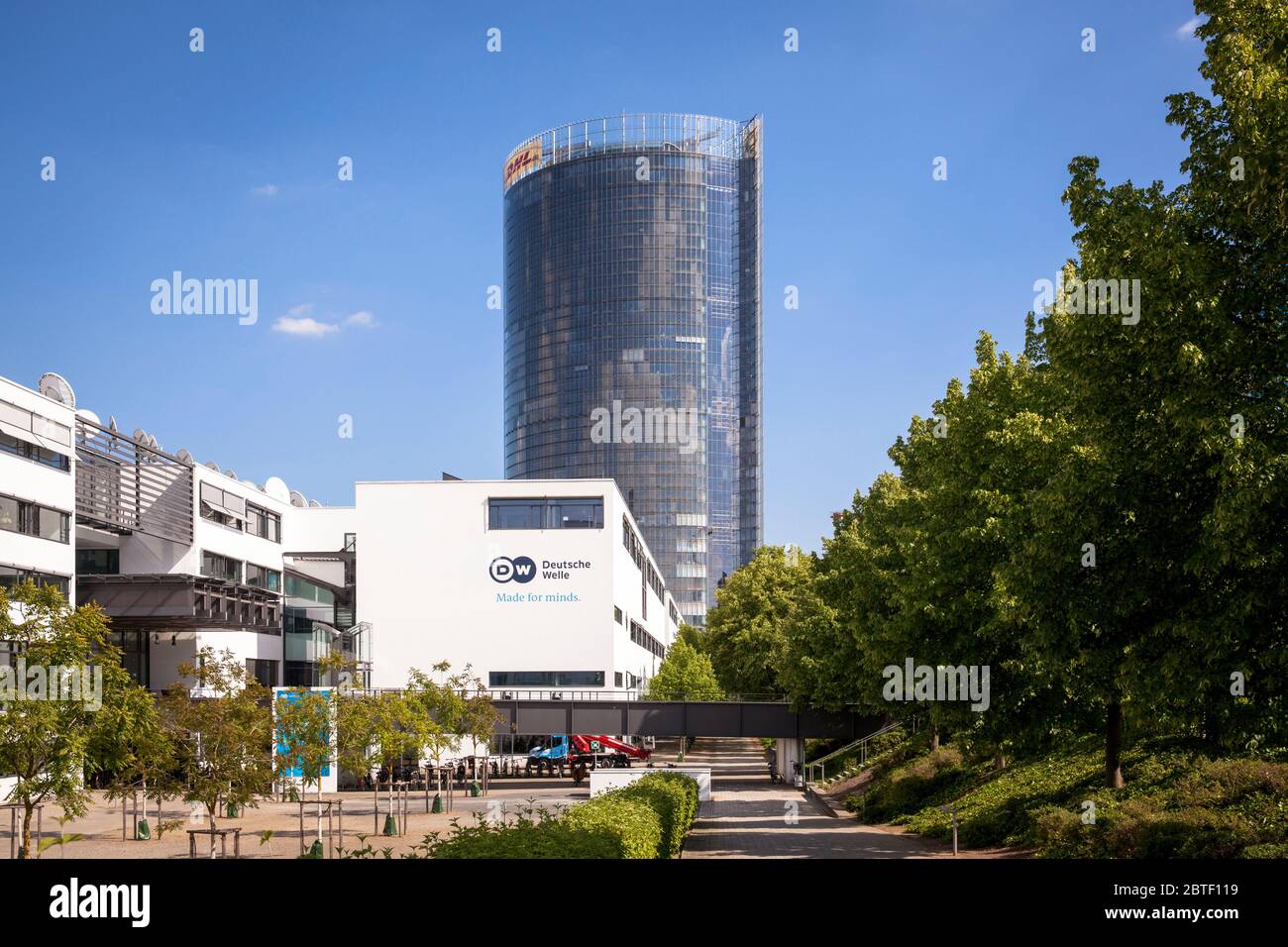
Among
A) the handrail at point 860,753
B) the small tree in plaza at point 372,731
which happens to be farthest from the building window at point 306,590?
the small tree in plaza at point 372,731

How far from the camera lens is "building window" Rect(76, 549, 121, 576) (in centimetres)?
5662

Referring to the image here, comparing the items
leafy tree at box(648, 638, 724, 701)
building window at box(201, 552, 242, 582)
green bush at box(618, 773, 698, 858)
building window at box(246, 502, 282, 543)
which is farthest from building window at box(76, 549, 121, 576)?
leafy tree at box(648, 638, 724, 701)

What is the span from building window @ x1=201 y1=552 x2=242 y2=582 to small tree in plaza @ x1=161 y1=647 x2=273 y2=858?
28.2 meters

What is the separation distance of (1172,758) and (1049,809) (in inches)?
132

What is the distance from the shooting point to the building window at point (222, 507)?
205ft

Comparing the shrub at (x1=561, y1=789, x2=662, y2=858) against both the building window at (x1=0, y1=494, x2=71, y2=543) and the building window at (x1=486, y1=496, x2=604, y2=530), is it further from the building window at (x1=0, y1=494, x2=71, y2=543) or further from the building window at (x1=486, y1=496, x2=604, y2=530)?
the building window at (x1=486, y1=496, x2=604, y2=530)

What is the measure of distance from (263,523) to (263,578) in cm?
315

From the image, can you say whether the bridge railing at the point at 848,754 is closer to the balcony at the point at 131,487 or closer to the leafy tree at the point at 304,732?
the leafy tree at the point at 304,732

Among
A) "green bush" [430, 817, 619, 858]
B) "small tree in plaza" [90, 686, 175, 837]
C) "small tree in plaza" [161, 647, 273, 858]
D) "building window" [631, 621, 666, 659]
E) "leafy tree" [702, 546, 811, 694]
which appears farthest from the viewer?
"building window" [631, 621, 666, 659]

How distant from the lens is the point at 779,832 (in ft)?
119

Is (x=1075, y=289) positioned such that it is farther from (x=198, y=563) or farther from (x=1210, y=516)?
(x=198, y=563)

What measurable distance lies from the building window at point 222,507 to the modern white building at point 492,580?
756 cm

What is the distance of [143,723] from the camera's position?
89.5ft
